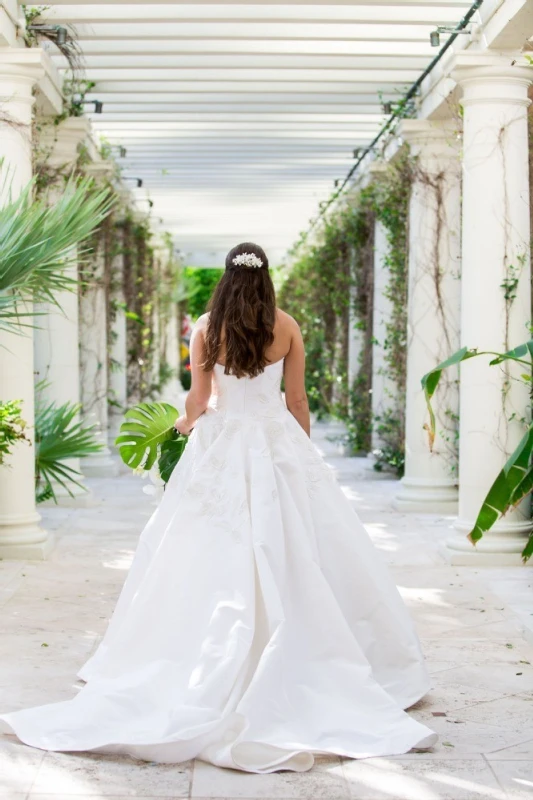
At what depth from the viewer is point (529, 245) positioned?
21.5ft

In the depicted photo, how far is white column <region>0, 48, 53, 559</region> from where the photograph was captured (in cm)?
649

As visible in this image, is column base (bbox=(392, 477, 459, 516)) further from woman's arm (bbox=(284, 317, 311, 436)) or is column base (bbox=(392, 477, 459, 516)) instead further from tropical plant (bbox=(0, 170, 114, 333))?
woman's arm (bbox=(284, 317, 311, 436))

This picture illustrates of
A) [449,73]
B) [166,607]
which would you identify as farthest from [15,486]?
[449,73]

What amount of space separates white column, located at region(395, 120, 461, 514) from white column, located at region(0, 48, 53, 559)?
3.02 m

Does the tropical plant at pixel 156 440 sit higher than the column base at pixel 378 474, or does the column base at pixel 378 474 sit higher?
the tropical plant at pixel 156 440

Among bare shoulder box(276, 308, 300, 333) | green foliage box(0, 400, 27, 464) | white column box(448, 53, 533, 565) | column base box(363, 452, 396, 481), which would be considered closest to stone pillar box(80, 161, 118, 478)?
column base box(363, 452, 396, 481)

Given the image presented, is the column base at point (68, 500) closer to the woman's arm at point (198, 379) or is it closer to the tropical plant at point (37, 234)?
the tropical plant at point (37, 234)

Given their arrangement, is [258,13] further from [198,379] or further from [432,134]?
[198,379]

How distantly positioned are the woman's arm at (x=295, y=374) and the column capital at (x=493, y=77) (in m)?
2.93

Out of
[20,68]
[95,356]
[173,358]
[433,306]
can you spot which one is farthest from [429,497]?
[173,358]

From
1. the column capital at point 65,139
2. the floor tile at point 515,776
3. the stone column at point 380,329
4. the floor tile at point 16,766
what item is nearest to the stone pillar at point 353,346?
the stone column at point 380,329

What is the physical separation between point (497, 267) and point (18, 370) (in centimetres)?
289

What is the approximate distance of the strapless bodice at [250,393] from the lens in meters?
4.09

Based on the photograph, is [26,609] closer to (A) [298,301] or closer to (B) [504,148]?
(B) [504,148]
